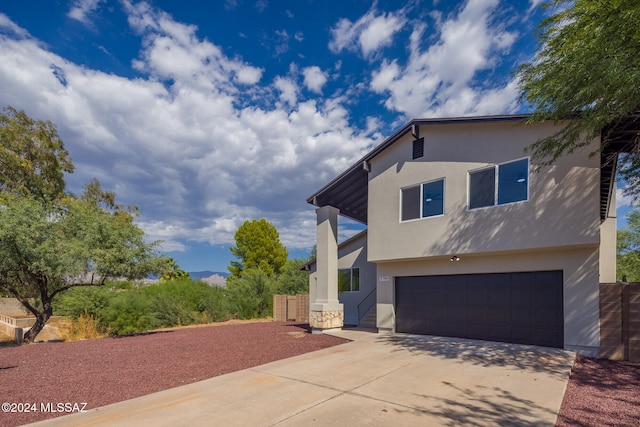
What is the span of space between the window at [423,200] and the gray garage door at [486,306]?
2.20 m

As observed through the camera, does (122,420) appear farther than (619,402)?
No

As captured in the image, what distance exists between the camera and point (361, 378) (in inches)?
256

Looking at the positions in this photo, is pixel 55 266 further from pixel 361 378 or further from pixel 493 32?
pixel 493 32

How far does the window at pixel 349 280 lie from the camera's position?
56.8 feet

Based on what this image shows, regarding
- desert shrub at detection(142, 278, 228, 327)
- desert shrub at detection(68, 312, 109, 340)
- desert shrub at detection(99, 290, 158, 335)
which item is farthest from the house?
desert shrub at detection(68, 312, 109, 340)

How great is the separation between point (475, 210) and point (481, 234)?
28.0 inches

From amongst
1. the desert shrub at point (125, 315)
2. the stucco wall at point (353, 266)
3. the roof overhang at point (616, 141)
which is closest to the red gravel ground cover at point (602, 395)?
the roof overhang at point (616, 141)

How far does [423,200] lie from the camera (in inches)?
447

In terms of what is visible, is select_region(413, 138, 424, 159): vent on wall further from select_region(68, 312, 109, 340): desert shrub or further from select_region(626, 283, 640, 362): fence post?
select_region(68, 312, 109, 340): desert shrub

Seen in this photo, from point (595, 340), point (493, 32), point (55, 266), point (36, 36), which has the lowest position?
point (595, 340)

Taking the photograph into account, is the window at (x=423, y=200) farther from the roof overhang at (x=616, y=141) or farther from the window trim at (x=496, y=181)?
the roof overhang at (x=616, y=141)

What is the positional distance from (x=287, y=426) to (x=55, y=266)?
997 cm

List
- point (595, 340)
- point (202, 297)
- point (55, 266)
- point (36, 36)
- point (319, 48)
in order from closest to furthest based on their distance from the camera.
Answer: point (595, 340) < point (55, 266) < point (36, 36) < point (319, 48) < point (202, 297)

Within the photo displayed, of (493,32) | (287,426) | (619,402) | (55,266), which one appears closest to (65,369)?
(55,266)
